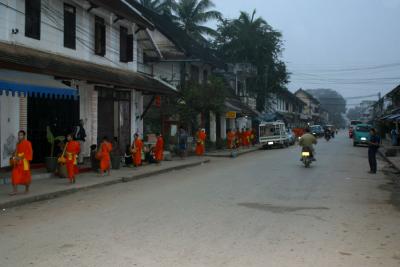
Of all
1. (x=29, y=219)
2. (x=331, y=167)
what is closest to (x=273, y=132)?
(x=331, y=167)

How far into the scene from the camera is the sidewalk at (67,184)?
12.1 metres

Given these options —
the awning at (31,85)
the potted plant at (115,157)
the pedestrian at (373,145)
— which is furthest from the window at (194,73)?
the awning at (31,85)

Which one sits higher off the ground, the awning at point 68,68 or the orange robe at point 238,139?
the awning at point 68,68

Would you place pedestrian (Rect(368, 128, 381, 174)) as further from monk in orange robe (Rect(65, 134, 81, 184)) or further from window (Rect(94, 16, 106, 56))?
window (Rect(94, 16, 106, 56))

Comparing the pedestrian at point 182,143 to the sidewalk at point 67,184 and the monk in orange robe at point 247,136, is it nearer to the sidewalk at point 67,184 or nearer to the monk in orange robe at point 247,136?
the sidewalk at point 67,184

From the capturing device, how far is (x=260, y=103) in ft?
182

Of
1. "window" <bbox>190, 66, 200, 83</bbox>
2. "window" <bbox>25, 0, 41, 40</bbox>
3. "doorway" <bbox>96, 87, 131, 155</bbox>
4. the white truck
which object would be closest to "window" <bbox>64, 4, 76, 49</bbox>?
"window" <bbox>25, 0, 41, 40</bbox>

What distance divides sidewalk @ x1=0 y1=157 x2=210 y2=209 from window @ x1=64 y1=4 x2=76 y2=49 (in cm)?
491

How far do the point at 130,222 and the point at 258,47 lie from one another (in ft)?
144

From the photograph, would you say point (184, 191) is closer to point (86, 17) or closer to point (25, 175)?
point (25, 175)

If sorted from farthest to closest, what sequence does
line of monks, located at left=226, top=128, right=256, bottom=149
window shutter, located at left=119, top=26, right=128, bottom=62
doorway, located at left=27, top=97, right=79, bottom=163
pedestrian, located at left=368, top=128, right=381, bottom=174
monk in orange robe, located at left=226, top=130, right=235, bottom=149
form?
line of monks, located at left=226, top=128, right=256, bottom=149
monk in orange robe, located at left=226, top=130, right=235, bottom=149
window shutter, located at left=119, top=26, right=128, bottom=62
pedestrian, located at left=368, top=128, right=381, bottom=174
doorway, located at left=27, top=97, right=79, bottom=163

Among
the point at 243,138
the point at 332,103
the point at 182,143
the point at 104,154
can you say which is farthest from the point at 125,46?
the point at 332,103

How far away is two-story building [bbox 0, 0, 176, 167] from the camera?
50.2 feet

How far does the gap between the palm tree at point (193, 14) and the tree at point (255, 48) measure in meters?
1.93
